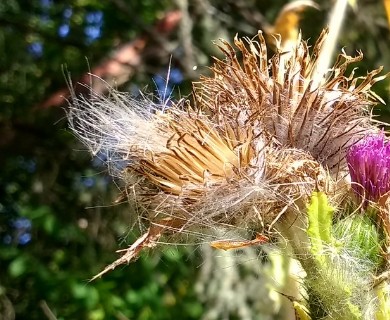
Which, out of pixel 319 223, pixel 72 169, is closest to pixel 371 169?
pixel 319 223

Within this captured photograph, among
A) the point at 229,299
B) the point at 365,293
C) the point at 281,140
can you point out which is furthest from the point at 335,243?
the point at 229,299

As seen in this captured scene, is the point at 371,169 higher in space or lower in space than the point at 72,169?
higher

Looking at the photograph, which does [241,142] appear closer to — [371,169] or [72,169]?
[371,169]

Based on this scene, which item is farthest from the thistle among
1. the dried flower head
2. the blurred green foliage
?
the blurred green foliage

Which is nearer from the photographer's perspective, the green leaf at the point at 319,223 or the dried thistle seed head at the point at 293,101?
the green leaf at the point at 319,223

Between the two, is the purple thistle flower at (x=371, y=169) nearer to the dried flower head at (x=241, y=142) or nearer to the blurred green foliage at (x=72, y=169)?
the dried flower head at (x=241, y=142)

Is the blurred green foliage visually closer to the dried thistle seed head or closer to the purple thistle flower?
the dried thistle seed head

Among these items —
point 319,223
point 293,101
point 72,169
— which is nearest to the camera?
point 319,223

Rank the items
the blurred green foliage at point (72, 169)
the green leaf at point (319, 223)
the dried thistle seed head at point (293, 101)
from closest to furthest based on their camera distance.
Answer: the green leaf at point (319, 223)
the dried thistle seed head at point (293, 101)
the blurred green foliage at point (72, 169)

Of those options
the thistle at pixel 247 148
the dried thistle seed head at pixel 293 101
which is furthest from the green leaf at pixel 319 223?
the dried thistle seed head at pixel 293 101
